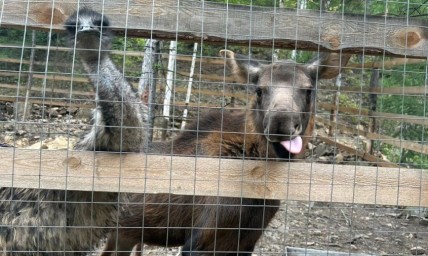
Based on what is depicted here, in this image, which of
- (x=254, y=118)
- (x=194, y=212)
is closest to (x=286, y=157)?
(x=254, y=118)

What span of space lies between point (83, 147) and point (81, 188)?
0.77 m

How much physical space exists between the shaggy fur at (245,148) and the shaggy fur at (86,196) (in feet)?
1.25

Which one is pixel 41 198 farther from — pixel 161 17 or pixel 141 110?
pixel 161 17

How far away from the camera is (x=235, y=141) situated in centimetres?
619

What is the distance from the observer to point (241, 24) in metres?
4.62

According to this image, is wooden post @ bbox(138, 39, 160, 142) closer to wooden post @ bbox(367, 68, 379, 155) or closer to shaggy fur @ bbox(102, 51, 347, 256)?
shaggy fur @ bbox(102, 51, 347, 256)

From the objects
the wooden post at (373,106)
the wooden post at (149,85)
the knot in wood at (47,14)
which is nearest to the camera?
the knot in wood at (47,14)

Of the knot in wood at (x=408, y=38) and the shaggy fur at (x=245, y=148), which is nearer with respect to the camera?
the knot in wood at (x=408, y=38)

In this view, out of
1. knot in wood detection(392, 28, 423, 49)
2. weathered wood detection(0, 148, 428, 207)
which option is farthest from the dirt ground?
knot in wood detection(392, 28, 423, 49)

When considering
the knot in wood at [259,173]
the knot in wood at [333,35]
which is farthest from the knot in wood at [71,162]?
the knot in wood at [333,35]

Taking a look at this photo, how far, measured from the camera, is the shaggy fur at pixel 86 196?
443 cm

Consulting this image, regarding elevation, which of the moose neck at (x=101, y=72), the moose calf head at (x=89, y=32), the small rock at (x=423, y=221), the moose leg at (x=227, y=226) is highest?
the moose calf head at (x=89, y=32)

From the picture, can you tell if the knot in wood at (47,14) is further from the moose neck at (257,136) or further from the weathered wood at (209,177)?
the moose neck at (257,136)

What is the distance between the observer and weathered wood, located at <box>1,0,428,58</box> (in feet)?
14.3
